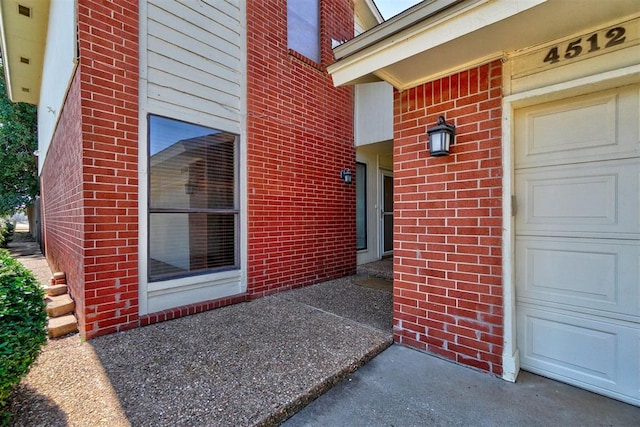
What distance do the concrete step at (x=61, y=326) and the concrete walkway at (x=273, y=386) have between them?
0.51ft

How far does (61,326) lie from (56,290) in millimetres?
1437

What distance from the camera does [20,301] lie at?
1.86 meters

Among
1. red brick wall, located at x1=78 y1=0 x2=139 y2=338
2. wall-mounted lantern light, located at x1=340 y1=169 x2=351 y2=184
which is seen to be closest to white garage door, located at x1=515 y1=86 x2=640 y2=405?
wall-mounted lantern light, located at x1=340 y1=169 x2=351 y2=184

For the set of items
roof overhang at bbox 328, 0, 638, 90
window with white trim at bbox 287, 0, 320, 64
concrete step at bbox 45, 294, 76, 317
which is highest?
window with white trim at bbox 287, 0, 320, 64

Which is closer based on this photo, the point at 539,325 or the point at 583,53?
the point at 583,53

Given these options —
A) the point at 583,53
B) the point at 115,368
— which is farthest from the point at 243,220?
the point at 583,53

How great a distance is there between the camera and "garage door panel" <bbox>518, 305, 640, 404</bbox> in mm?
1975

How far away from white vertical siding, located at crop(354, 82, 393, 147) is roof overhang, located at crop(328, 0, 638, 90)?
9.71 ft

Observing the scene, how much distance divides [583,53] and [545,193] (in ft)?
3.23

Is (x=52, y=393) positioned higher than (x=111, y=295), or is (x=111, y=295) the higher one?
(x=111, y=295)

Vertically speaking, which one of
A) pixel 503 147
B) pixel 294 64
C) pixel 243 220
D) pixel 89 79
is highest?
pixel 294 64

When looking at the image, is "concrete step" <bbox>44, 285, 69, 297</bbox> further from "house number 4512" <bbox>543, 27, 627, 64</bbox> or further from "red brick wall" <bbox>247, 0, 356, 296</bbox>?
"house number 4512" <bbox>543, 27, 627, 64</bbox>

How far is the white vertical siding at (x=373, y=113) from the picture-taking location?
5570 millimetres

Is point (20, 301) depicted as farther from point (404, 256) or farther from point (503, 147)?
point (503, 147)
